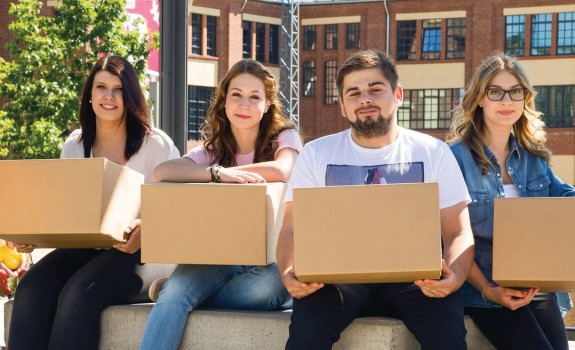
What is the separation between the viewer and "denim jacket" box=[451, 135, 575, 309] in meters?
2.98

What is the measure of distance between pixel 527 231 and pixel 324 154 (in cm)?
66

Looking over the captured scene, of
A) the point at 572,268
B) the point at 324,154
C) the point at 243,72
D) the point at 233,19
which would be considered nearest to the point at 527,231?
the point at 572,268

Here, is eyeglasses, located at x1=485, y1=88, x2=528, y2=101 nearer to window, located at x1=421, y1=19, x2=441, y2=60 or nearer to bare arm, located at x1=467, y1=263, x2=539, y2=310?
bare arm, located at x1=467, y1=263, x2=539, y2=310

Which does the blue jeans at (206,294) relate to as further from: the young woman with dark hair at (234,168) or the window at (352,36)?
the window at (352,36)

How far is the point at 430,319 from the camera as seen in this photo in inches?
104

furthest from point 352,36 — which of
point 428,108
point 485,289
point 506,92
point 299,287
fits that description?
point 299,287

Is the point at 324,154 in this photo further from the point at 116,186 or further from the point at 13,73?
the point at 13,73

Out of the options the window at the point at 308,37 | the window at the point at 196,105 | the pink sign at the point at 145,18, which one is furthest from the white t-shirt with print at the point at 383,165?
the window at the point at 308,37

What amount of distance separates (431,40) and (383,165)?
39.0 meters

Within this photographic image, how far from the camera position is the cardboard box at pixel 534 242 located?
2.70m

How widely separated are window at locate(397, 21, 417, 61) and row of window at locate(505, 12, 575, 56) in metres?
4.43

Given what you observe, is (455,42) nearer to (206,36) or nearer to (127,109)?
(206,36)

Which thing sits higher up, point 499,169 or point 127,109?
point 127,109

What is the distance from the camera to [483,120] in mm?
3174
